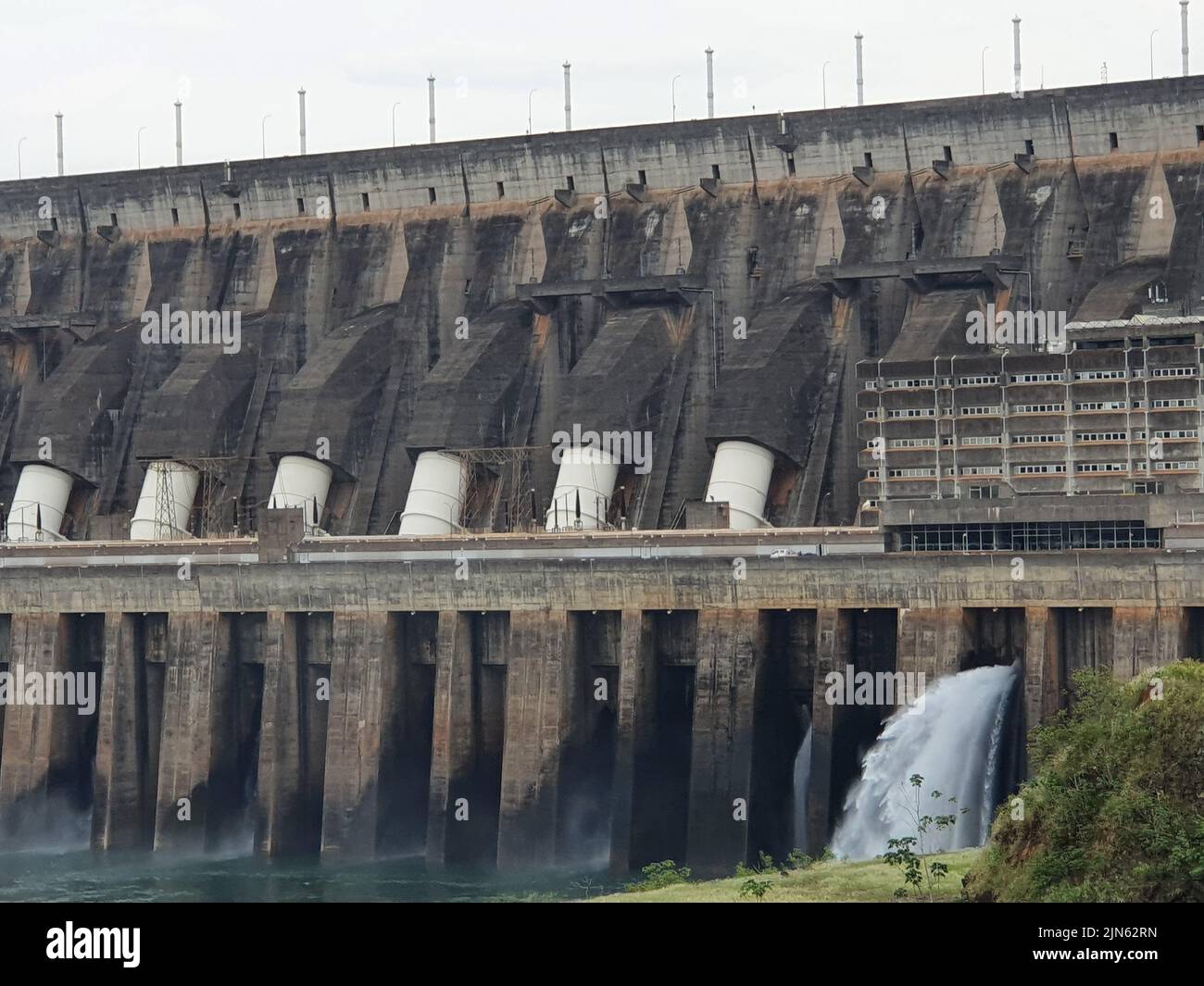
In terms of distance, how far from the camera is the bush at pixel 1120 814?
4047 centimetres

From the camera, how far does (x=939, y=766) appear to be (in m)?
66.6

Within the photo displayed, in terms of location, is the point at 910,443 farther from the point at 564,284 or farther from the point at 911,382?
the point at 564,284

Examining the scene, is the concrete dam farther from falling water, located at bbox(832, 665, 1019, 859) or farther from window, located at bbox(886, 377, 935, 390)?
falling water, located at bbox(832, 665, 1019, 859)

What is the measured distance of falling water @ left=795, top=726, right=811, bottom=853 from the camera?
2778 inches

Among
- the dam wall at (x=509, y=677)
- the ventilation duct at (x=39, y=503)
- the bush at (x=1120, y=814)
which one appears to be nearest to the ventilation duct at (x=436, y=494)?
the dam wall at (x=509, y=677)

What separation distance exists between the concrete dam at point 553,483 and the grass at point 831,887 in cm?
1507

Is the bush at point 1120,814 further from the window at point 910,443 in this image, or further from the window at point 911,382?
the window at point 911,382

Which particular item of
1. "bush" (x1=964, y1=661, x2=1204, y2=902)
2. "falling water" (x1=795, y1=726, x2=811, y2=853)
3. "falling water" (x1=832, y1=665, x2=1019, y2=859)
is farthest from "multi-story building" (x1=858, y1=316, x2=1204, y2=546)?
"bush" (x1=964, y1=661, x2=1204, y2=902)

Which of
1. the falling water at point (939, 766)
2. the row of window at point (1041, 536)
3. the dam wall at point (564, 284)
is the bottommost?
the falling water at point (939, 766)

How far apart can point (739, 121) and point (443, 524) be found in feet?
64.5

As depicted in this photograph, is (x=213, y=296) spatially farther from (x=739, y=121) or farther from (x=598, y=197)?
(x=739, y=121)

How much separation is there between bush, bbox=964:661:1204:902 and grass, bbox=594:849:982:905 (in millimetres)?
2006
